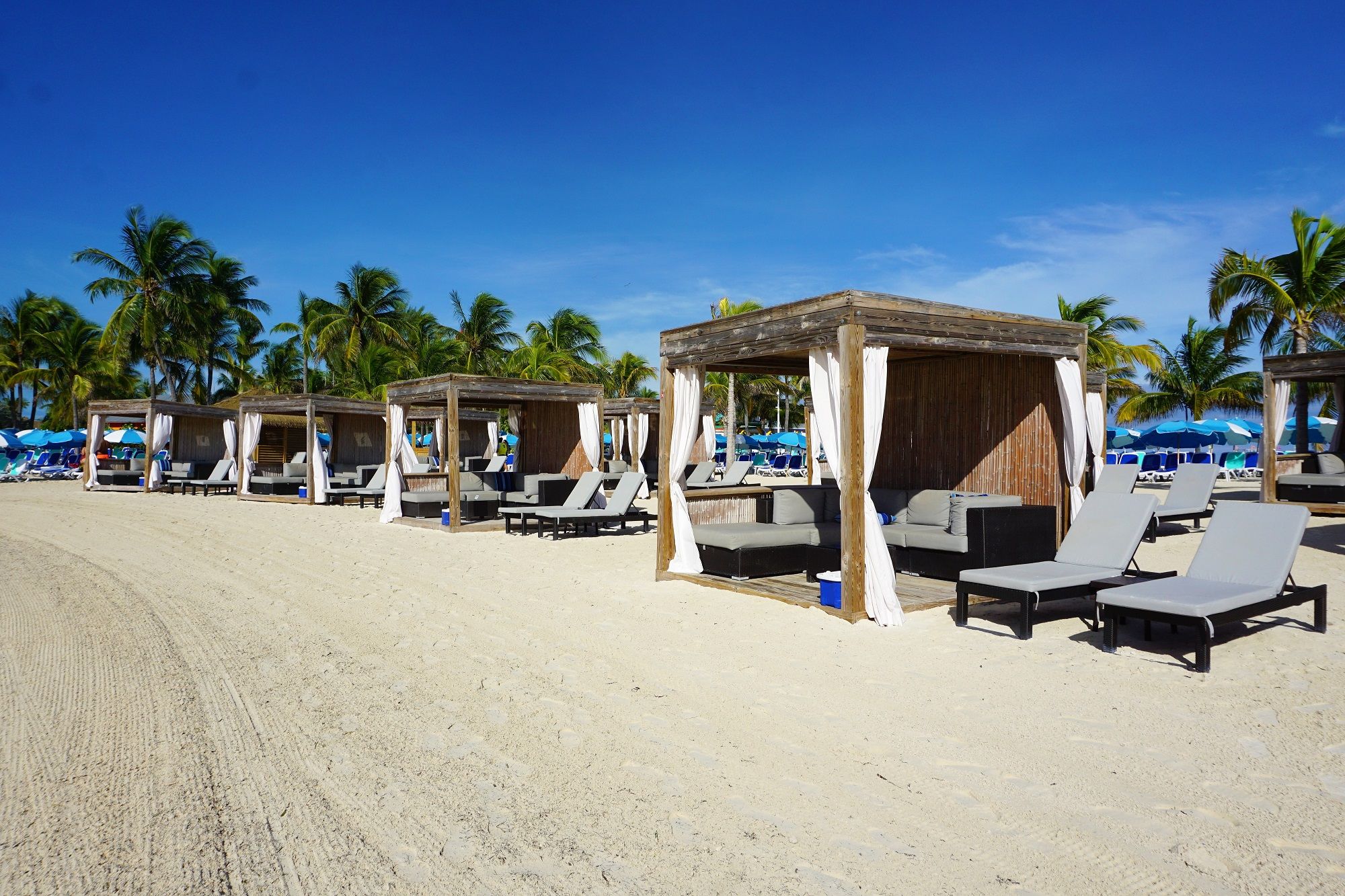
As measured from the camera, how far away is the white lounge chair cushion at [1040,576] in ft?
18.9

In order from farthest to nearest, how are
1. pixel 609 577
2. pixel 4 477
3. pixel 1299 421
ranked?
pixel 4 477
pixel 1299 421
pixel 609 577

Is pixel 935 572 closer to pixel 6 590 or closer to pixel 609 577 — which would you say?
pixel 609 577

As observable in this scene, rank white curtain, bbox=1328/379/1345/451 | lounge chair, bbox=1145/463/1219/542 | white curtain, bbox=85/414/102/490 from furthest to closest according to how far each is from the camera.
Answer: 1. white curtain, bbox=85/414/102/490
2. white curtain, bbox=1328/379/1345/451
3. lounge chair, bbox=1145/463/1219/542

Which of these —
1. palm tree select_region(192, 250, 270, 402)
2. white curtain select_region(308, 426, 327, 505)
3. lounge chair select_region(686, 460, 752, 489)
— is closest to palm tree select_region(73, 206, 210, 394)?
palm tree select_region(192, 250, 270, 402)

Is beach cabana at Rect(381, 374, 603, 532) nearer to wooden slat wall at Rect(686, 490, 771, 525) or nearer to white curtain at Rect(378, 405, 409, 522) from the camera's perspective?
white curtain at Rect(378, 405, 409, 522)

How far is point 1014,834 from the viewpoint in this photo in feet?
9.62

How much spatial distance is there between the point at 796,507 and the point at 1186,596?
4231 millimetres

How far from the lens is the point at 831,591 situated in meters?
6.79

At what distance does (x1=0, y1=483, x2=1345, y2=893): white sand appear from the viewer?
2.74 meters

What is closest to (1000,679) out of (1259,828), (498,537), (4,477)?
(1259,828)

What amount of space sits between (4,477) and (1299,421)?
122 feet

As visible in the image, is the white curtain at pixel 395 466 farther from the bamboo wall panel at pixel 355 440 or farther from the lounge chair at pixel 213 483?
the bamboo wall panel at pixel 355 440

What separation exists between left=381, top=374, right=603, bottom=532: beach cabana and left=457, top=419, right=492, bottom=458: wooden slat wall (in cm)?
893

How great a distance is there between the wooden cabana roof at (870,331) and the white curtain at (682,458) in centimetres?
24
